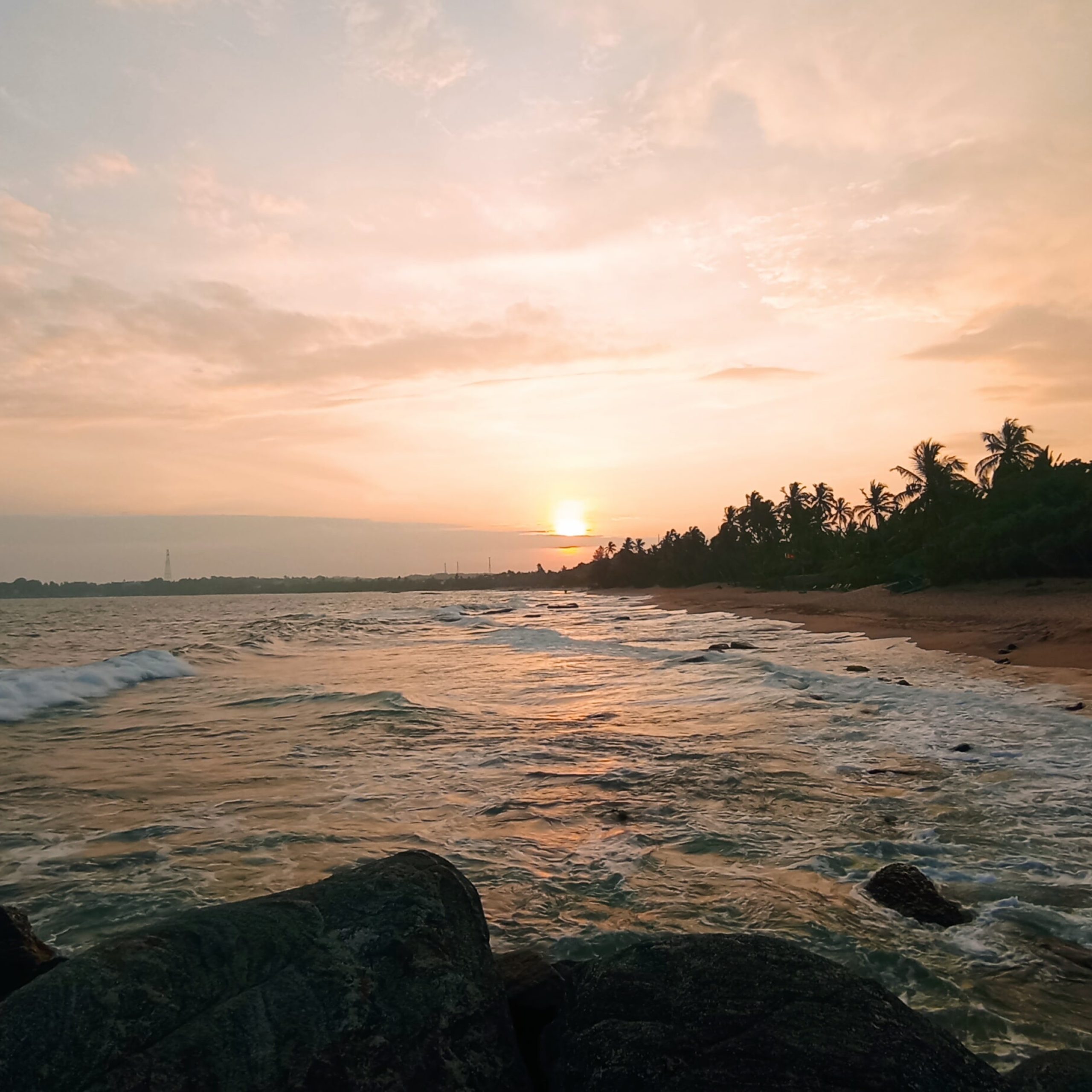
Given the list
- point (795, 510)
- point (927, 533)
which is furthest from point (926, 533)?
point (795, 510)

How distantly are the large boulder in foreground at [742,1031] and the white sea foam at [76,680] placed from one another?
17.3 metres

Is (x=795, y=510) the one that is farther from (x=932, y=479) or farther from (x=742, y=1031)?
(x=742, y=1031)

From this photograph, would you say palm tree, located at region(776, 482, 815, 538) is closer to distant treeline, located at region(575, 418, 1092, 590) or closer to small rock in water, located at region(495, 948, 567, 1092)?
distant treeline, located at region(575, 418, 1092, 590)

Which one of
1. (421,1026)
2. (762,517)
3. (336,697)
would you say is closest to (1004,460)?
(762,517)

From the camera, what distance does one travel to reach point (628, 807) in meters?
8.56

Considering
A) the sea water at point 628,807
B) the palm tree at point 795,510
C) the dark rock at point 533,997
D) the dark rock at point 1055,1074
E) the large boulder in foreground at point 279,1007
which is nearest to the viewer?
the large boulder in foreground at point 279,1007

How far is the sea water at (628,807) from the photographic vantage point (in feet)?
17.6

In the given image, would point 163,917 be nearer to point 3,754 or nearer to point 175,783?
point 175,783

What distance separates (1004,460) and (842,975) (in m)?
60.8

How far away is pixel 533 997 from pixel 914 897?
131 inches

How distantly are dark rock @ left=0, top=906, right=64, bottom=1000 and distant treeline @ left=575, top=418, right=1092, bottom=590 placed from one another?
38.8 m

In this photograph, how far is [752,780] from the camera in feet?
30.7

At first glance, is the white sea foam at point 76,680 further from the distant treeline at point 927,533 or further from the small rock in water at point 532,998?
the distant treeline at point 927,533

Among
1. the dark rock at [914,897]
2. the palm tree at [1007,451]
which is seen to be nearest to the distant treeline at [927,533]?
the palm tree at [1007,451]
